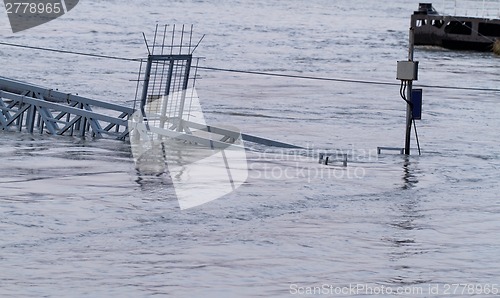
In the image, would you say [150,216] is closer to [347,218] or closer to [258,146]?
[347,218]

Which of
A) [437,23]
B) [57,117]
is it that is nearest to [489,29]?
[437,23]

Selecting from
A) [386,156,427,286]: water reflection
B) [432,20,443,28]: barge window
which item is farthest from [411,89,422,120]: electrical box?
[432,20,443,28]: barge window

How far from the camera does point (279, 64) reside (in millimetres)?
47844

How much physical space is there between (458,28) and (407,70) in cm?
5092

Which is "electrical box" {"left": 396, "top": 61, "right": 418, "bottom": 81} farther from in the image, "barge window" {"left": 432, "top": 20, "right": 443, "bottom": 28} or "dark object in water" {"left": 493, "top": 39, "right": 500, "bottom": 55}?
"barge window" {"left": 432, "top": 20, "right": 443, "bottom": 28}

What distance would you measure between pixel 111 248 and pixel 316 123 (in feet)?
47.8

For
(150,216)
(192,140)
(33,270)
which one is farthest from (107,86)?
(33,270)

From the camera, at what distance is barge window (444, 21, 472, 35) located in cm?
6838

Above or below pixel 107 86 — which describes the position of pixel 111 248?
above

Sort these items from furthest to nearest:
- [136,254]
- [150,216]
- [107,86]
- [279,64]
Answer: [279,64] < [107,86] < [150,216] < [136,254]

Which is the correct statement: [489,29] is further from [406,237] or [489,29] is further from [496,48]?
[406,237]

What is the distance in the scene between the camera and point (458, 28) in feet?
226

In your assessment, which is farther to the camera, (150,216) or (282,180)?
(282,180)

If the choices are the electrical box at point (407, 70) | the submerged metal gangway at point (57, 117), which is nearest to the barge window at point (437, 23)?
the submerged metal gangway at point (57, 117)
